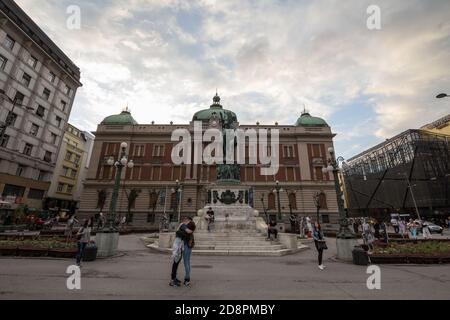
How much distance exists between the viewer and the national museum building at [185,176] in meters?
40.0

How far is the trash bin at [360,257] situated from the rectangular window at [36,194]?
40699 mm

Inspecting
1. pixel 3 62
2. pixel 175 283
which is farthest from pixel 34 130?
pixel 175 283

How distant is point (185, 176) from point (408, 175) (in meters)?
43.8

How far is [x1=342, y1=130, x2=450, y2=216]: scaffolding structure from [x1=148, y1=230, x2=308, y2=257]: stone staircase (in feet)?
105

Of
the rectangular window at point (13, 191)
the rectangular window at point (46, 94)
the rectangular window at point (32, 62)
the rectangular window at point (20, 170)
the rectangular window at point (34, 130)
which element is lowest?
the rectangular window at point (13, 191)

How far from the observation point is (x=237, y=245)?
13891 mm

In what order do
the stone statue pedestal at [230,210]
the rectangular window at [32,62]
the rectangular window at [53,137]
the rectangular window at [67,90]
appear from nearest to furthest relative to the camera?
the stone statue pedestal at [230,210] < the rectangular window at [32,62] < the rectangular window at [53,137] < the rectangular window at [67,90]

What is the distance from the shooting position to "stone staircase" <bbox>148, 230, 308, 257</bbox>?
1238 centimetres

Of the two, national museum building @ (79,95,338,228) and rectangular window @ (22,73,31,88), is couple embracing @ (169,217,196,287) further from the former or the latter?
rectangular window @ (22,73,31,88)

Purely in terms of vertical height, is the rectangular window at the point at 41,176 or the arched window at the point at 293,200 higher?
the rectangular window at the point at 41,176

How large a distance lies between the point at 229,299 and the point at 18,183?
38.0m

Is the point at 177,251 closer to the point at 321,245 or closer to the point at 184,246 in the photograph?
the point at 184,246

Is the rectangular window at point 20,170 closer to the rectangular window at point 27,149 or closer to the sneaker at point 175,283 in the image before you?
the rectangular window at point 27,149

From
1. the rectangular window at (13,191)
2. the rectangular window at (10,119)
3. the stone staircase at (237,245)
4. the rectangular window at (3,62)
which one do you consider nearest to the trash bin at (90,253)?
the stone staircase at (237,245)
